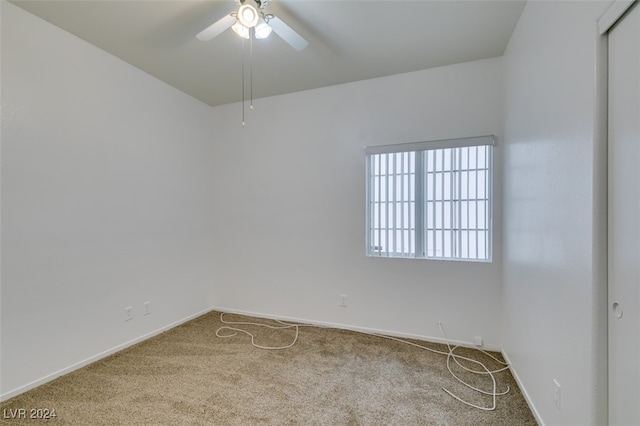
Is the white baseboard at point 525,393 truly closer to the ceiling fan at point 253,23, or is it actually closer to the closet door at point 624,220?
the closet door at point 624,220

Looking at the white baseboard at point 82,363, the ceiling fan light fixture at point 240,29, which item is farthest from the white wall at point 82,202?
the ceiling fan light fixture at point 240,29

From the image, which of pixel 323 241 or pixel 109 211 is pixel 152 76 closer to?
pixel 109 211

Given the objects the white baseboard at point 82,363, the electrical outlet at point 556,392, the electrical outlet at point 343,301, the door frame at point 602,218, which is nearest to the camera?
the door frame at point 602,218

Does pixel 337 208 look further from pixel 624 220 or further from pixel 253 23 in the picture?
pixel 624 220

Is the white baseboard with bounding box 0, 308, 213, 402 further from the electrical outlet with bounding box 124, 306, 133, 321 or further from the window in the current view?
the window

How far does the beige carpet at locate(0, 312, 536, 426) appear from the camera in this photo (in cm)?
176

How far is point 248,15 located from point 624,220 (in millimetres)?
2091

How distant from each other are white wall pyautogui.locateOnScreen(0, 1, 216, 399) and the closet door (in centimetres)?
336

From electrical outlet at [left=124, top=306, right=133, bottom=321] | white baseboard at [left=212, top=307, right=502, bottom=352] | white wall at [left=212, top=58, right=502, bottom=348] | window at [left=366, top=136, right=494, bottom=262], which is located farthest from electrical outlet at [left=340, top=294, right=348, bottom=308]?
electrical outlet at [left=124, top=306, right=133, bottom=321]

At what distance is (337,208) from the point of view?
3156 mm

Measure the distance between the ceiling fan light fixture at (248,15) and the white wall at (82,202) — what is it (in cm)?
165

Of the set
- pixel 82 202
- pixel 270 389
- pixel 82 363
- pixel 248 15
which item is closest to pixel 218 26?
pixel 248 15

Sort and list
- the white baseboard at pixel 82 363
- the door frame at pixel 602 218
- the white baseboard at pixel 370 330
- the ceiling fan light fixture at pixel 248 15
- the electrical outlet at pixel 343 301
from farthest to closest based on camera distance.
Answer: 1. the electrical outlet at pixel 343 301
2. the white baseboard at pixel 370 330
3. the white baseboard at pixel 82 363
4. the ceiling fan light fixture at pixel 248 15
5. the door frame at pixel 602 218

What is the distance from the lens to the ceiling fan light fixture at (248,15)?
1.66 m
